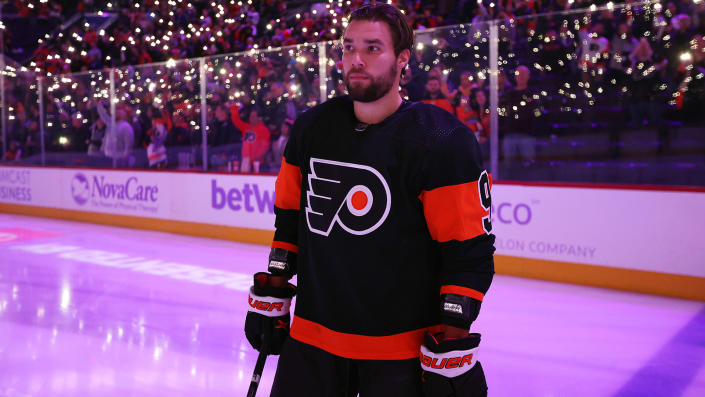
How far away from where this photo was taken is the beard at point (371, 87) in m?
1.42

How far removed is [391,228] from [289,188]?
1.15 ft

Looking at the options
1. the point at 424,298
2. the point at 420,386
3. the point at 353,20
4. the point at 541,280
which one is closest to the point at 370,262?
the point at 424,298

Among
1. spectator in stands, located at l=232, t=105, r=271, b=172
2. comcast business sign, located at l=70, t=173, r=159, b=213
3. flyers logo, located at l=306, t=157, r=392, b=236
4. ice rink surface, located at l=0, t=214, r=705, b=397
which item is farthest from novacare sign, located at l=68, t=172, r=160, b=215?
flyers logo, located at l=306, t=157, r=392, b=236

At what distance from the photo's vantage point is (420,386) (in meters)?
1.44

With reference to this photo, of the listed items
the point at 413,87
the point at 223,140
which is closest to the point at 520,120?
the point at 413,87

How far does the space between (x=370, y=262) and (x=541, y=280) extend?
4.00 meters

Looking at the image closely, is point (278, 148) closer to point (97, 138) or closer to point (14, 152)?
point (97, 138)

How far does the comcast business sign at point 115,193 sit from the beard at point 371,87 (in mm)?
6887

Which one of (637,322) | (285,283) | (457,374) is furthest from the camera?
(637,322)

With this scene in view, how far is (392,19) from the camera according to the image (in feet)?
4.67

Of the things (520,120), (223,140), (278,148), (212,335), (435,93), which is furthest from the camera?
(223,140)

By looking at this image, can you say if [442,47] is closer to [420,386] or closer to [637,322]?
[637,322]

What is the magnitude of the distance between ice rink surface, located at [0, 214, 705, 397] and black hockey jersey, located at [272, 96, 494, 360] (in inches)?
60.2

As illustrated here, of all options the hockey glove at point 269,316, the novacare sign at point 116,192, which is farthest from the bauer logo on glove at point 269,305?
the novacare sign at point 116,192
